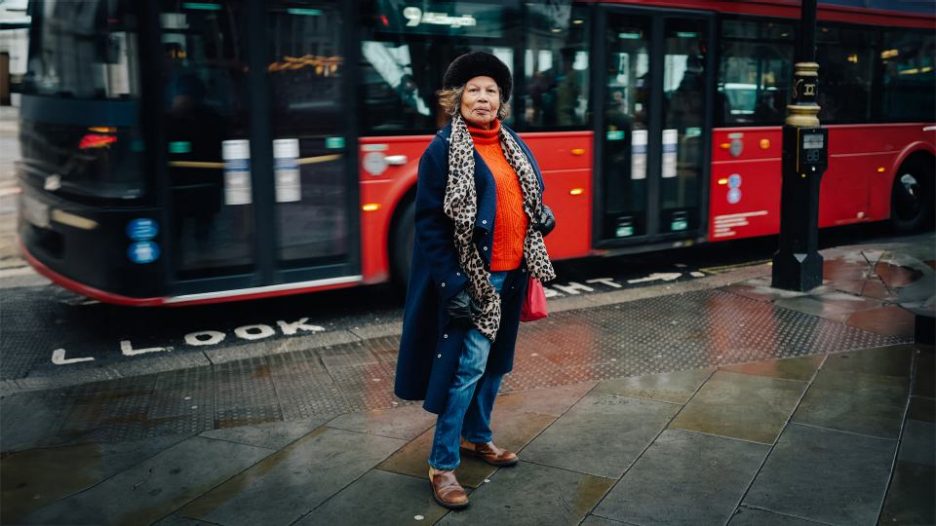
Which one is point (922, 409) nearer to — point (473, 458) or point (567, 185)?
point (473, 458)

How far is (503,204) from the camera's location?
393 centimetres

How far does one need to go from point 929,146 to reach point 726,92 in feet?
13.3

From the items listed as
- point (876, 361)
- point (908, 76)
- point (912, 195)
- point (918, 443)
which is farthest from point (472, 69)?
point (912, 195)

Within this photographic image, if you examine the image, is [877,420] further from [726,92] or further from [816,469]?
[726,92]

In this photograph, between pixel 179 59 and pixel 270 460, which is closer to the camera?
pixel 270 460

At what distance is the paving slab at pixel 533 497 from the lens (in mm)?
3809

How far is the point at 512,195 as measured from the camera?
13.0 feet

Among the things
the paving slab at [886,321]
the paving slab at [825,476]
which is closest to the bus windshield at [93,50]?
the paving slab at [825,476]

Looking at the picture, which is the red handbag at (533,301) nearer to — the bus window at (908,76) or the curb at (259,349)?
the curb at (259,349)

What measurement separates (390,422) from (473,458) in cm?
71

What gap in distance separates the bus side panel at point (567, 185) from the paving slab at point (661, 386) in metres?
2.96

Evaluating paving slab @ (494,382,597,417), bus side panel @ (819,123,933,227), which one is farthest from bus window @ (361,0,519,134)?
bus side panel @ (819,123,933,227)

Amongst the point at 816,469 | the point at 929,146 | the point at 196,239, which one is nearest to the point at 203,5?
the point at 196,239

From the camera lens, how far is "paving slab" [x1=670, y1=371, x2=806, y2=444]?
482 centimetres
